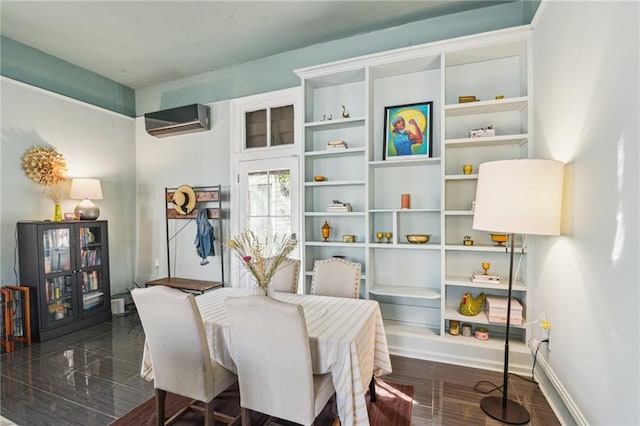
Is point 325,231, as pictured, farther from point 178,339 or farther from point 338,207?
point 178,339

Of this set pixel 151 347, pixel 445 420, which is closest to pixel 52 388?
pixel 151 347

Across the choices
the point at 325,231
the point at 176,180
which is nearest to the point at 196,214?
the point at 176,180

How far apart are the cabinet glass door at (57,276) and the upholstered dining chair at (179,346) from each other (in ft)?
8.39

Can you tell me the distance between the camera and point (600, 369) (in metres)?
1.51

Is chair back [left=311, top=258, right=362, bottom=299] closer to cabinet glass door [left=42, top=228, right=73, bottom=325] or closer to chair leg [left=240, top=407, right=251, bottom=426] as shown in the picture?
chair leg [left=240, top=407, right=251, bottom=426]

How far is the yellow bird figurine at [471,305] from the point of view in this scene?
9.21 ft

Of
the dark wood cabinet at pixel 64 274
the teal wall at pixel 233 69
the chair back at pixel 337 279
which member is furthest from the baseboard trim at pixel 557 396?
the dark wood cabinet at pixel 64 274

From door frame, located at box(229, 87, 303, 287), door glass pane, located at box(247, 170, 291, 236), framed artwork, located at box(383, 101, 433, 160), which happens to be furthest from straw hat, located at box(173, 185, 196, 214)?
framed artwork, located at box(383, 101, 433, 160)

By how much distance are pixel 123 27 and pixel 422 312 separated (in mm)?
4421

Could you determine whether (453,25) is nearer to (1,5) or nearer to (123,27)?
(123,27)

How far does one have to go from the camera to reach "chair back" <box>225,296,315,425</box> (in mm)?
1463

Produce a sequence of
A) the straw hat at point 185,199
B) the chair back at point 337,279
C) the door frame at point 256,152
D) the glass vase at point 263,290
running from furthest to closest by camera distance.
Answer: the straw hat at point 185,199, the door frame at point 256,152, the chair back at point 337,279, the glass vase at point 263,290

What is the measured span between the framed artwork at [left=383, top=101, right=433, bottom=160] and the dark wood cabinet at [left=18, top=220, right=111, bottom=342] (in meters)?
3.77

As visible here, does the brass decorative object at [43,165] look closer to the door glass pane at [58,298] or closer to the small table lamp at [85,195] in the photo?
the small table lamp at [85,195]
